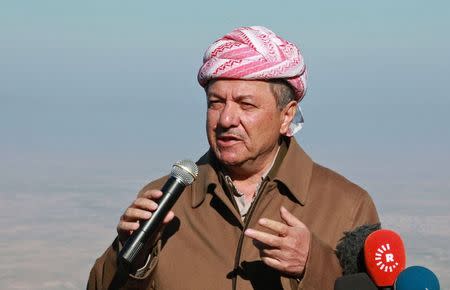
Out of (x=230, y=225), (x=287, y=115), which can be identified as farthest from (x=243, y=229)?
(x=287, y=115)

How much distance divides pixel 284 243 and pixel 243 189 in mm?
902

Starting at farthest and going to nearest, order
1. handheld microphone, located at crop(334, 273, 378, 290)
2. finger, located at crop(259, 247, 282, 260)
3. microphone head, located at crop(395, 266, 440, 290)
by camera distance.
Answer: finger, located at crop(259, 247, 282, 260)
handheld microphone, located at crop(334, 273, 378, 290)
microphone head, located at crop(395, 266, 440, 290)

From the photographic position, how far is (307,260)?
4691mm

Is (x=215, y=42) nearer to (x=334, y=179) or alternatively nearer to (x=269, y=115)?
(x=269, y=115)

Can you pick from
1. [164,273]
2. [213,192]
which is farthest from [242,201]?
[164,273]

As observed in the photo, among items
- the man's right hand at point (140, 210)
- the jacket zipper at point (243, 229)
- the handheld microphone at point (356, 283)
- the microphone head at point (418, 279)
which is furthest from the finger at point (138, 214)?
the microphone head at point (418, 279)

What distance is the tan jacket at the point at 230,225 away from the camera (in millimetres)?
5234

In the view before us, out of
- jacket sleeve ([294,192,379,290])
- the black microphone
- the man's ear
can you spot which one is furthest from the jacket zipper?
the black microphone

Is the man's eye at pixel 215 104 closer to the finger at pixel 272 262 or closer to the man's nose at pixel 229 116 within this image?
the man's nose at pixel 229 116

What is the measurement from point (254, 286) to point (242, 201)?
1.42 feet

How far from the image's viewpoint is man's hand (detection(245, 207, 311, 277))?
4465mm

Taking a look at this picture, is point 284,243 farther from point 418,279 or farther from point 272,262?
point 418,279

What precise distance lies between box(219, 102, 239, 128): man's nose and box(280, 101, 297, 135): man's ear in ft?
1.06

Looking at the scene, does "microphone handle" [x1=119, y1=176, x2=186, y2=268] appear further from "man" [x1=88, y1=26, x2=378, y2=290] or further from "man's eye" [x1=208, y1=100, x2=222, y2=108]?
"man's eye" [x1=208, y1=100, x2=222, y2=108]
